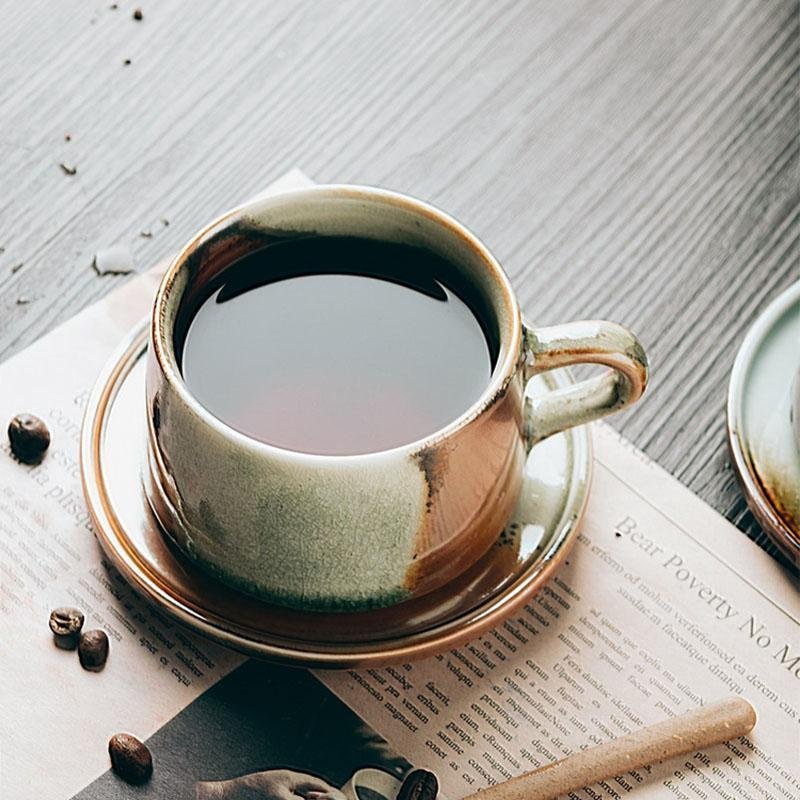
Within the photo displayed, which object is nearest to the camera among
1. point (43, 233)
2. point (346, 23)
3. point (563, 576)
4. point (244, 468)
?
point (244, 468)

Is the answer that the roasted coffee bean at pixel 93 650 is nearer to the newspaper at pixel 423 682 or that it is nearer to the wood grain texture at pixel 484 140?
the newspaper at pixel 423 682

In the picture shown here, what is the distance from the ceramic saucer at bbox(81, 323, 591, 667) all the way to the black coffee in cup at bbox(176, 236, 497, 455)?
0.22ft

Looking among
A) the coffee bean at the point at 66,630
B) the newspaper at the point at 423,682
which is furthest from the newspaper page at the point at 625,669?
the coffee bean at the point at 66,630

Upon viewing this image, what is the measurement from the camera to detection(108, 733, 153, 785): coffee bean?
0.50 meters

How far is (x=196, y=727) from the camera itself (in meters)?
0.52

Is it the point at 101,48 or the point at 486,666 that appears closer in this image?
the point at 486,666

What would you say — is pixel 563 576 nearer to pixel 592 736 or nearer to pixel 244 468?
pixel 592 736

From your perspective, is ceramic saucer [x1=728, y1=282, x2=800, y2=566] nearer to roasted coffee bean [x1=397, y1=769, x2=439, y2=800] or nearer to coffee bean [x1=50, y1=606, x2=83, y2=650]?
roasted coffee bean [x1=397, y1=769, x2=439, y2=800]

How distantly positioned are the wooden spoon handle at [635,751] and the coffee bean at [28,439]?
0.87 ft

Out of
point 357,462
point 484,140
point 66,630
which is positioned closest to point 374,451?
point 357,462

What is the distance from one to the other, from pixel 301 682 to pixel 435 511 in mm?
109

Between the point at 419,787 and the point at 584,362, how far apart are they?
190 mm

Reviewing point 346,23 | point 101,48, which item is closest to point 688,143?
point 346,23

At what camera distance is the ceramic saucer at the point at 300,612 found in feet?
1.68
